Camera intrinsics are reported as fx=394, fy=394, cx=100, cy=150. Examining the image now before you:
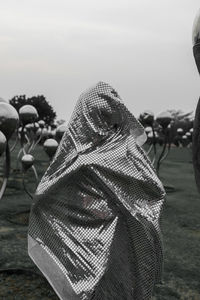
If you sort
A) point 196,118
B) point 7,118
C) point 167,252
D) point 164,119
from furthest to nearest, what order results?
point 164,119
point 167,252
point 7,118
point 196,118

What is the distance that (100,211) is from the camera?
2.24 m

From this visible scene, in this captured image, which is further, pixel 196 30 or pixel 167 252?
pixel 167 252

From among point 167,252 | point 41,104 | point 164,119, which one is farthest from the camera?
point 41,104

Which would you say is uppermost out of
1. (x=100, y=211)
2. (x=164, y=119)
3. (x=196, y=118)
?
(x=196, y=118)

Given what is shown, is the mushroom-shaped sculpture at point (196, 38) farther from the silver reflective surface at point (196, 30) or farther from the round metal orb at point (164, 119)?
the round metal orb at point (164, 119)

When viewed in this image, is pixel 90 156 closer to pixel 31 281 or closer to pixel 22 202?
pixel 31 281

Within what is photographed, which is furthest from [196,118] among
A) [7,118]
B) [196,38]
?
[7,118]

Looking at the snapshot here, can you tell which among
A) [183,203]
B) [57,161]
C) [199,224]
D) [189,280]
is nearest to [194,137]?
[57,161]

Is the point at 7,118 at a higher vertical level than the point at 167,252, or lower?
higher

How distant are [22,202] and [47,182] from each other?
4325 mm

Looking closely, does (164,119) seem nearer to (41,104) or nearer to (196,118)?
(196,118)

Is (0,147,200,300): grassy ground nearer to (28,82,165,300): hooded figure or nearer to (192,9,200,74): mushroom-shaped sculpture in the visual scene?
(28,82,165,300): hooded figure

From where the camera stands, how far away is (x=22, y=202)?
21.5ft

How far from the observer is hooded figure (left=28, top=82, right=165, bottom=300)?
2.22 m
